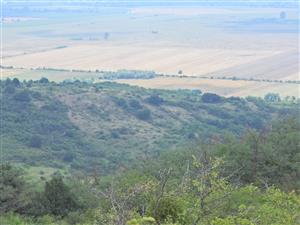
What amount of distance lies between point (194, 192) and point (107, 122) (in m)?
63.2

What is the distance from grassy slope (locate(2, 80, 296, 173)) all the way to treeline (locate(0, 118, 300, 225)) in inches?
968

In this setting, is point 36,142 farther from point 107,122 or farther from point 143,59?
point 143,59

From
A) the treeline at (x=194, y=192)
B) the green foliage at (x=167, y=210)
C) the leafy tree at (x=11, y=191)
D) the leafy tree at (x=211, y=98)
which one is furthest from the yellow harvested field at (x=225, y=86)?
the green foliage at (x=167, y=210)

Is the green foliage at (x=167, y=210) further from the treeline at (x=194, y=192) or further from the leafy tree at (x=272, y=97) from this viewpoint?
the leafy tree at (x=272, y=97)

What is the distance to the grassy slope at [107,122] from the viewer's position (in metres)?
77.6

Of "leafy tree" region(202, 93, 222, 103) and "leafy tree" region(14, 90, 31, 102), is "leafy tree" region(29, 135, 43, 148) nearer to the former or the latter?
"leafy tree" region(14, 90, 31, 102)

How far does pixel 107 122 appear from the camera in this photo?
3615 inches

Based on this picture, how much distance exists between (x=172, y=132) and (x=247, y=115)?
50.0 ft

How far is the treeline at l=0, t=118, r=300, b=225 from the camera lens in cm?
2145

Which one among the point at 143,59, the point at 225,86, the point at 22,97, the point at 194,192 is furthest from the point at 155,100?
the point at 194,192

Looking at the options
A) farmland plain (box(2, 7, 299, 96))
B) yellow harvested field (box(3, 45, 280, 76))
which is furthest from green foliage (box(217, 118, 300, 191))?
yellow harvested field (box(3, 45, 280, 76))

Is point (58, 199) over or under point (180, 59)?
under

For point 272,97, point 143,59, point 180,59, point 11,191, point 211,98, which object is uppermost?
point 143,59

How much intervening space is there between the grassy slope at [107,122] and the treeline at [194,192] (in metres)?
24.6
